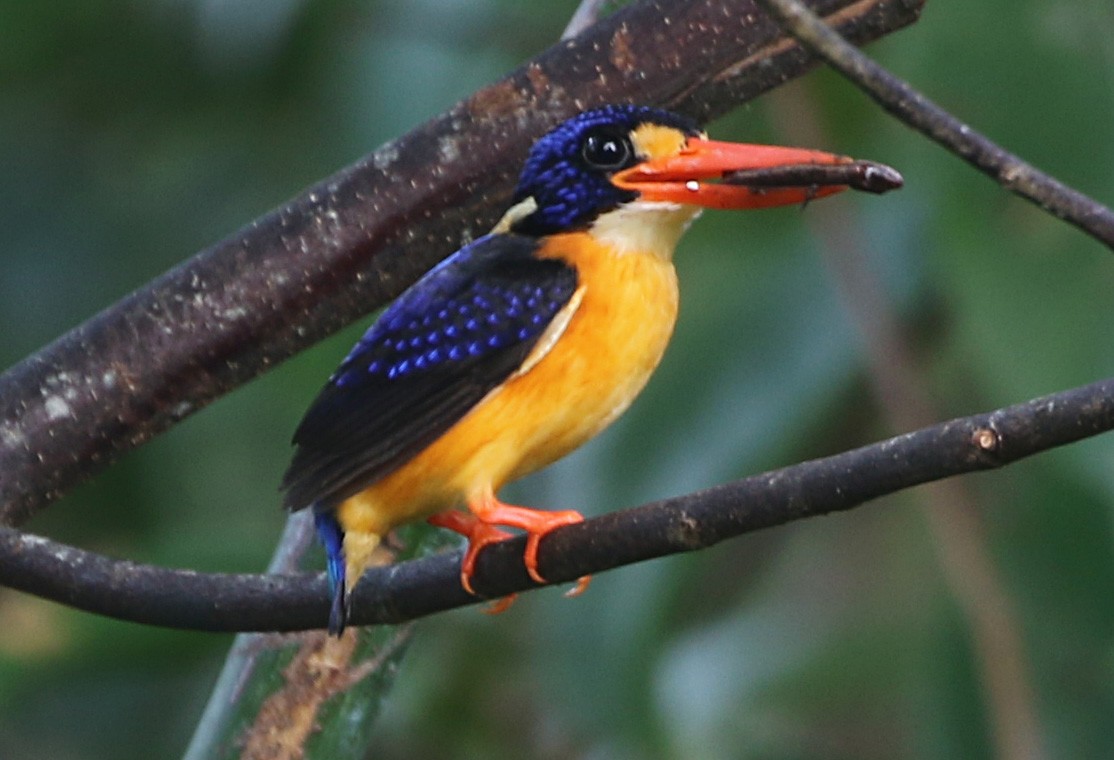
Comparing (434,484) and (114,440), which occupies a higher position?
(114,440)

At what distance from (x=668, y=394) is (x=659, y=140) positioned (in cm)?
134

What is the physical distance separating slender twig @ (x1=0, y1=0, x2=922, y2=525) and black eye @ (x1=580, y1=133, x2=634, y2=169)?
2.4 inches


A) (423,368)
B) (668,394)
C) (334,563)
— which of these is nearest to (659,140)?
(423,368)

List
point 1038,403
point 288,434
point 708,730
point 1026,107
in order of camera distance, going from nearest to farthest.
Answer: point 1038,403 < point 1026,107 < point 708,730 < point 288,434

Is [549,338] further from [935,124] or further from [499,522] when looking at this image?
[935,124]

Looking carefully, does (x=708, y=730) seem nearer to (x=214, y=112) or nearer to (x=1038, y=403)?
(x=214, y=112)

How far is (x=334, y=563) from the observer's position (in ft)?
7.96

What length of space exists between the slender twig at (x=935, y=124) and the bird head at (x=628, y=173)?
69 cm

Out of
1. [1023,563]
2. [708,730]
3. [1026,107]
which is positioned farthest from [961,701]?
[1026,107]

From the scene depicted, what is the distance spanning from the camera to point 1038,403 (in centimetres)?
176

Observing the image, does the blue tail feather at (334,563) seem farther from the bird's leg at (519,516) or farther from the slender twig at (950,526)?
the slender twig at (950,526)

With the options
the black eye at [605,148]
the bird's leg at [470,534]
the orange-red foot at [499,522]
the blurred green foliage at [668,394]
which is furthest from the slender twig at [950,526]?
the orange-red foot at [499,522]

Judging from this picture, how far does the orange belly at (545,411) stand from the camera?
8.31 ft

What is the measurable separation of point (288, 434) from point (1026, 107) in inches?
90.7
